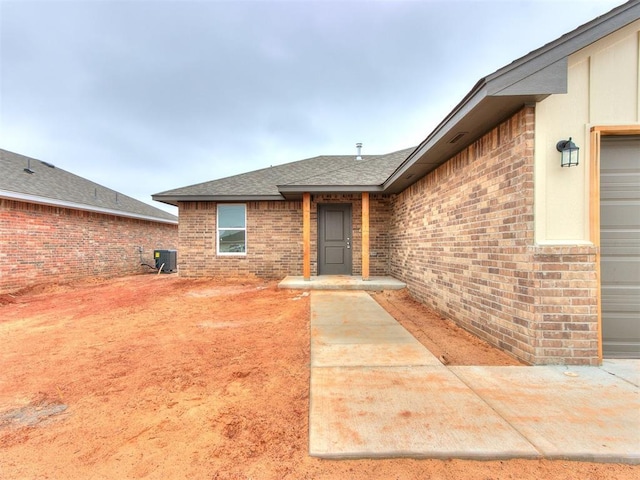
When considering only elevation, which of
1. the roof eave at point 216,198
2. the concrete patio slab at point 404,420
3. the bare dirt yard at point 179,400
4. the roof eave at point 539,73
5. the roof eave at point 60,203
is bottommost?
the bare dirt yard at point 179,400

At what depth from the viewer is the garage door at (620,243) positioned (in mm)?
3086

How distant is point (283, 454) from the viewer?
1.74m

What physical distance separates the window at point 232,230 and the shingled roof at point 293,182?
1.71 ft

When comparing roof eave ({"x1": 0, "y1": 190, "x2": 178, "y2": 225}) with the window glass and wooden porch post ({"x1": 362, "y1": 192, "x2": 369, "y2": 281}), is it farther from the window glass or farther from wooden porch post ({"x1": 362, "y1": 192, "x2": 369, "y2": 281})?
wooden porch post ({"x1": 362, "y1": 192, "x2": 369, "y2": 281})

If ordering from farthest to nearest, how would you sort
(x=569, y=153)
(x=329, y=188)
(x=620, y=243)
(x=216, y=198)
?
(x=216, y=198), (x=329, y=188), (x=620, y=243), (x=569, y=153)

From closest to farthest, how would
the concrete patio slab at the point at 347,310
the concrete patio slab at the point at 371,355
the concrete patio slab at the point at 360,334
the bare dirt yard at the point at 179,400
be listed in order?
the bare dirt yard at the point at 179,400
the concrete patio slab at the point at 371,355
the concrete patio slab at the point at 360,334
the concrete patio slab at the point at 347,310

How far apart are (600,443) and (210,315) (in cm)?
529

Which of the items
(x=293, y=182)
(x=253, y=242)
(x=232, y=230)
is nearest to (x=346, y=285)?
(x=293, y=182)

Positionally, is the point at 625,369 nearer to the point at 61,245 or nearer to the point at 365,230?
the point at 365,230

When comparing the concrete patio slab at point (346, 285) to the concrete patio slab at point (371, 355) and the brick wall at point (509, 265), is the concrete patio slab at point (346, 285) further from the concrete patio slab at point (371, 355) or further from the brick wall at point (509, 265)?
the concrete patio slab at point (371, 355)

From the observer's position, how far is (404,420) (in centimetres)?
203

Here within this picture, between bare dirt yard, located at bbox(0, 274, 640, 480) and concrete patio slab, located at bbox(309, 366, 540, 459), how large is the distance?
0.08m

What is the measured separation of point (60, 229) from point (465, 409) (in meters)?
12.6

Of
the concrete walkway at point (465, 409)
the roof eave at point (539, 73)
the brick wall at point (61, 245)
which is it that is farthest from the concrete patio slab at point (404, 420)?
the brick wall at point (61, 245)
